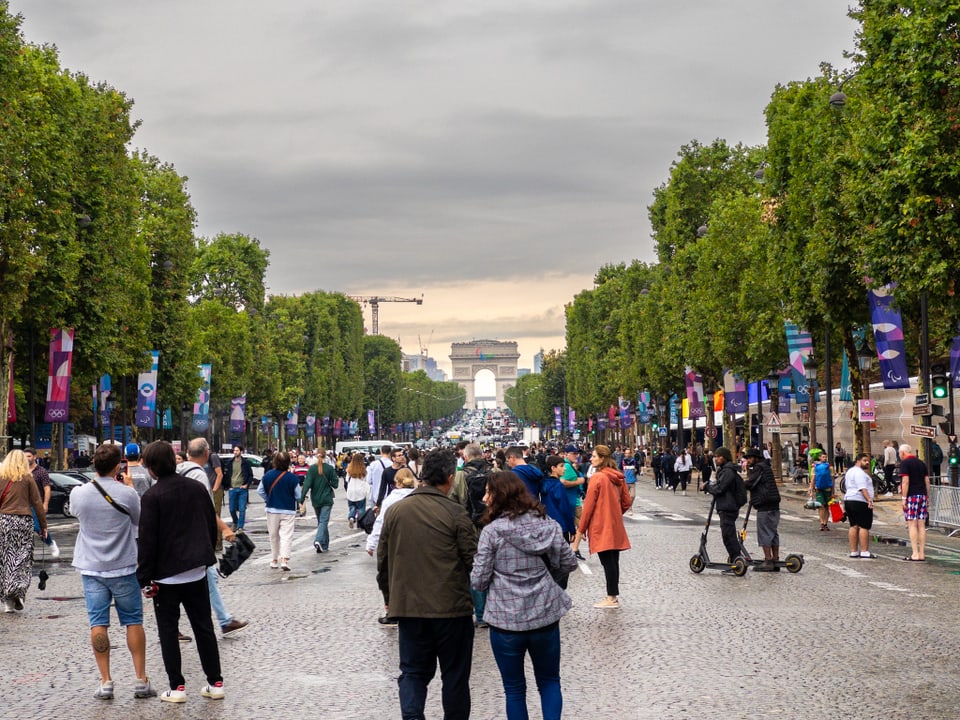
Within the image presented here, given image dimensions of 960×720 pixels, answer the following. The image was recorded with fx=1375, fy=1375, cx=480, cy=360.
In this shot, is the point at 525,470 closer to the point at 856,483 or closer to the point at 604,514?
the point at 604,514

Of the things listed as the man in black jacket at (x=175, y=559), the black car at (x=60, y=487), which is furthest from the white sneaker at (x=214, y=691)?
the black car at (x=60, y=487)

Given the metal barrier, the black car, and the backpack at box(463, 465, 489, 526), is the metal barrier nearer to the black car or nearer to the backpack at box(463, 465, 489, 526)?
the backpack at box(463, 465, 489, 526)

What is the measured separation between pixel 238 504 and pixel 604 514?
13749mm

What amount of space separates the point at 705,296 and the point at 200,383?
69.7 ft

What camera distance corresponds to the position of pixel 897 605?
48.9ft

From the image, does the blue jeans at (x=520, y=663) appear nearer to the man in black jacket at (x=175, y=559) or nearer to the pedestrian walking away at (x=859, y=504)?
the man in black jacket at (x=175, y=559)

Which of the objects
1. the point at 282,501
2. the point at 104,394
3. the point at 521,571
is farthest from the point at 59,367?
the point at 521,571

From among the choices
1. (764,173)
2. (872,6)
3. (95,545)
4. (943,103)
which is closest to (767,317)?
(764,173)

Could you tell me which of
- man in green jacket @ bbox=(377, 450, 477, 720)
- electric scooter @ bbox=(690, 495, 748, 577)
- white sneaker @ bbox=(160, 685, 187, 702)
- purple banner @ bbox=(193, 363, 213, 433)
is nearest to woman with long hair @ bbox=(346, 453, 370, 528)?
electric scooter @ bbox=(690, 495, 748, 577)

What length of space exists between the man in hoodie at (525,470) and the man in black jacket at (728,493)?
396 cm

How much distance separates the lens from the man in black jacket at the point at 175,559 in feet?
30.9

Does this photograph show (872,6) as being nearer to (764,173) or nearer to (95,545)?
(764,173)

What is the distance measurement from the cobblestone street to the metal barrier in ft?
26.5

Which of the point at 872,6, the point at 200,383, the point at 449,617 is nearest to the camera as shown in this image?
the point at 449,617
